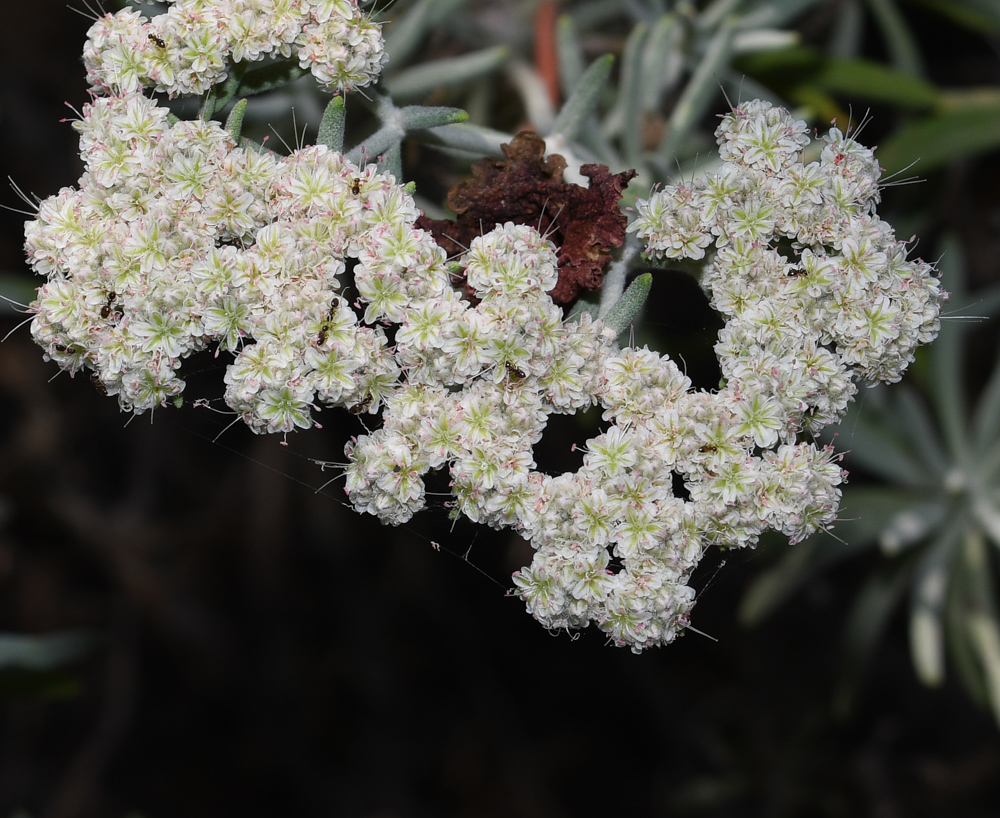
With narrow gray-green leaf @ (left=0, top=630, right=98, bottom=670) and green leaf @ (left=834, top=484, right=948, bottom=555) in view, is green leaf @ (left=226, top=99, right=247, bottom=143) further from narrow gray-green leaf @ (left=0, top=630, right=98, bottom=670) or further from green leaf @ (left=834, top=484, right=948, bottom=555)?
green leaf @ (left=834, top=484, right=948, bottom=555)

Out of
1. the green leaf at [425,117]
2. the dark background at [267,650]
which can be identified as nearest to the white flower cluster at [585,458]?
the green leaf at [425,117]

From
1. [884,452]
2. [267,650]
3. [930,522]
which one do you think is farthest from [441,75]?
[267,650]

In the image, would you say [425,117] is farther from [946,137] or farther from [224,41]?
[946,137]

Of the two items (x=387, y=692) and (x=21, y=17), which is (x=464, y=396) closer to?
(x=387, y=692)

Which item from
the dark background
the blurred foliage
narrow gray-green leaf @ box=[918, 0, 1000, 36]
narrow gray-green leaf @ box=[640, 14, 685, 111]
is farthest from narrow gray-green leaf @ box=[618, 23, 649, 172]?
the dark background

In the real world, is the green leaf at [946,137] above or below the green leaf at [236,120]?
above

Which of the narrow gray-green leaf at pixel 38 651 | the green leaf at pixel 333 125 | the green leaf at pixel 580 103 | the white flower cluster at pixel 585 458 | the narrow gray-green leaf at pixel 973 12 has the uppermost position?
the narrow gray-green leaf at pixel 973 12

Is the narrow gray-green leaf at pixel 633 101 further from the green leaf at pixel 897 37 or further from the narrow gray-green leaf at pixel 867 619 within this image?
the narrow gray-green leaf at pixel 867 619

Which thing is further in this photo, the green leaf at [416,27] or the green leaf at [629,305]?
the green leaf at [416,27]
